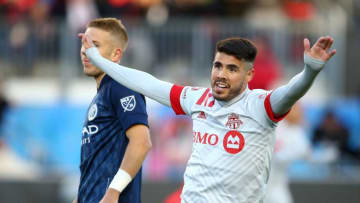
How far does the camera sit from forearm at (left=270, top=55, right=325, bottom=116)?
4.74 metres

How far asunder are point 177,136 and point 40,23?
3.38m

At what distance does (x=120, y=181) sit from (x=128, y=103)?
564 millimetres

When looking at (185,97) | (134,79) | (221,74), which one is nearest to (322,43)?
(221,74)

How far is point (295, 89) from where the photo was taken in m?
4.83

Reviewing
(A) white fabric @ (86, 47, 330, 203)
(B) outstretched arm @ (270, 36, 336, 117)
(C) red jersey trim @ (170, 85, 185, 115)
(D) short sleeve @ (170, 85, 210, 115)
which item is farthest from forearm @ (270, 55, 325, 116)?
(C) red jersey trim @ (170, 85, 185, 115)

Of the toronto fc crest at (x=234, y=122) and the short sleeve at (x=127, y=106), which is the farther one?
the short sleeve at (x=127, y=106)

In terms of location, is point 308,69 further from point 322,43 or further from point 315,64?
point 322,43

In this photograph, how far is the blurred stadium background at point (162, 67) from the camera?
40.1 feet

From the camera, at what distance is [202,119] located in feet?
18.0

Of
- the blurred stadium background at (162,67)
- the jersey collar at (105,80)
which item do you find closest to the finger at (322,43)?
the jersey collar at (105,80)

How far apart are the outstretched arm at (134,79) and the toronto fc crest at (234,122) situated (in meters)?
0.54

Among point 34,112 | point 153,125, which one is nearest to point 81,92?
point 34,112

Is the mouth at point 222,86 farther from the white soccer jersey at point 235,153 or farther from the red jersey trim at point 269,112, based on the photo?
the red jersey trim at point 269,112

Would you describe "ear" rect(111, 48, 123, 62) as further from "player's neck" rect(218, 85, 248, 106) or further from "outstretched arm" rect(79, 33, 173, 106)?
"player's neck" rect(218, 85, 248, 106)
